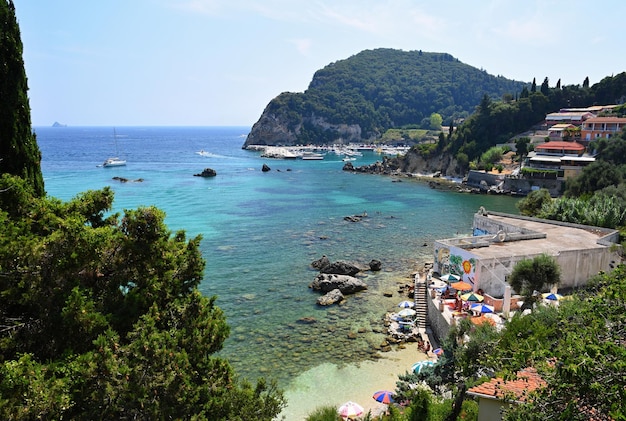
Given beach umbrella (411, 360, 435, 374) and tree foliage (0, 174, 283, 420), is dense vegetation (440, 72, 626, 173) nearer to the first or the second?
beach umbrella (411, 360, 435, 374)

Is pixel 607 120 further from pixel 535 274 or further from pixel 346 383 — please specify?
pixel 346 383

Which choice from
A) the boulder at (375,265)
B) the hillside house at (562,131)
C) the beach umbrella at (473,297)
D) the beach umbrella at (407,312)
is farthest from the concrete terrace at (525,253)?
the hillside house at (562,131)

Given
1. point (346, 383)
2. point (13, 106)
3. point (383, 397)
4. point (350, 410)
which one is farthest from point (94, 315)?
point (346, 383)

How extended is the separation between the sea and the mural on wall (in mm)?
4289

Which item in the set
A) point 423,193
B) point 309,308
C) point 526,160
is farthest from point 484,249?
point 526,160

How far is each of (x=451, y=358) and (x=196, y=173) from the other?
303 feet

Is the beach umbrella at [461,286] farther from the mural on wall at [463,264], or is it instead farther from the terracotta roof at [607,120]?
the terracotta roof at [607,120]

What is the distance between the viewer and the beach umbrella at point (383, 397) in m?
17.3

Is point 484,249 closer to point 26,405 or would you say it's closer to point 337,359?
point 337,359

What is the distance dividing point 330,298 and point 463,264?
8564 millimetres

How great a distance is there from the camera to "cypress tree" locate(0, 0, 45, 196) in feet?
34.5

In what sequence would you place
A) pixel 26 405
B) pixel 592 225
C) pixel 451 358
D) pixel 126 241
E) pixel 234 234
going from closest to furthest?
pixel 26 405
pixel 126 241
pixel 451 358
pixel 592 225
pixel 234 234

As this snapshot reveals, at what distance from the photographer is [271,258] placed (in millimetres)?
38531

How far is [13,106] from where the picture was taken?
10.7 m
